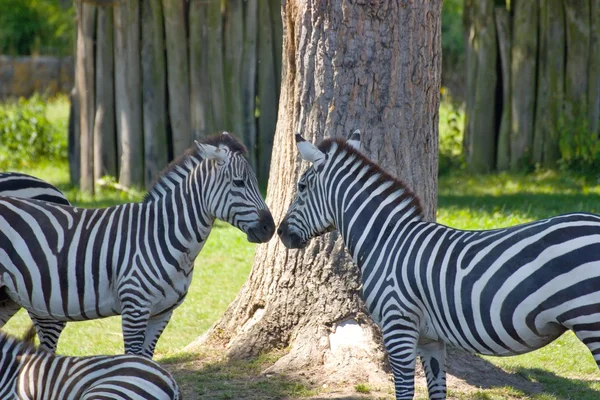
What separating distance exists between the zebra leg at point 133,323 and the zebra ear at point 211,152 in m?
1.13

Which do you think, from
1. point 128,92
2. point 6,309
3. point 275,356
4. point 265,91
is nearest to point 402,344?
point 275,356

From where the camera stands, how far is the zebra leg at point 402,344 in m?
5.22

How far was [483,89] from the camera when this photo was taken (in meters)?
13.4

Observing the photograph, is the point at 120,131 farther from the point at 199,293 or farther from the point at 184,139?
the point at 199,293

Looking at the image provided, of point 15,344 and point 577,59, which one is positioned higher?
point 577,59

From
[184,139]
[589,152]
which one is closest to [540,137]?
[589,152]

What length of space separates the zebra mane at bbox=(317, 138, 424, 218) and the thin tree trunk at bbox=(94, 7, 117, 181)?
777 cm

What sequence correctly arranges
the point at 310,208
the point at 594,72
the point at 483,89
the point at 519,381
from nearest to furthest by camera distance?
the point at 310,208
the point at 519,381
the point at 594,72
the point at 483,89

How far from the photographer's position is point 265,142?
13.2 metres

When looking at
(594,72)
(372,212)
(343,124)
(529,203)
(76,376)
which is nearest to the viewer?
(76,376)

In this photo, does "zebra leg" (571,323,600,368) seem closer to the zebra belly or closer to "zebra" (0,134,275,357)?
"zebra" (0,134,275,357)

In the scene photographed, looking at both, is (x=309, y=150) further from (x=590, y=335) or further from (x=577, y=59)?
(x=577, y=59)

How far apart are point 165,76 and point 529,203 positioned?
572 cm

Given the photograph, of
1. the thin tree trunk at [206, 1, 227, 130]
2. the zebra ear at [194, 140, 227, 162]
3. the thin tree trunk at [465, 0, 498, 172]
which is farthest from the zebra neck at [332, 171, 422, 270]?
the thin tree trunk at [465, 0, 498, 172]
